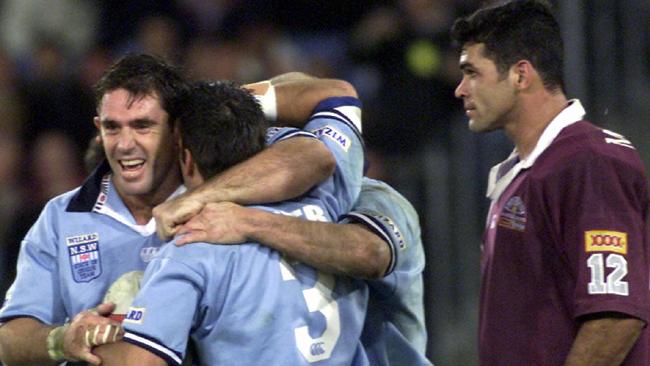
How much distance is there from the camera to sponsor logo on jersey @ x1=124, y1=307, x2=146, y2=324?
289 centimetres

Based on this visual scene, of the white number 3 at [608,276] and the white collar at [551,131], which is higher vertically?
the white collar at [551,131]

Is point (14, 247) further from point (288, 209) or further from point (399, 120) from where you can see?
point (288, 209)

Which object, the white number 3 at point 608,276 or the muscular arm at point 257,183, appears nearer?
the white number 3 at point 608,276

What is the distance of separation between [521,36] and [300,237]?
2.59 feet

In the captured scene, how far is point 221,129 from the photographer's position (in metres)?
3.07

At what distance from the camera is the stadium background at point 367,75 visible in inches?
236

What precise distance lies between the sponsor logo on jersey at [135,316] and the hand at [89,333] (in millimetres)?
72

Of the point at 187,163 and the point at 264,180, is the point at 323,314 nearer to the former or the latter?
the point at 264,180

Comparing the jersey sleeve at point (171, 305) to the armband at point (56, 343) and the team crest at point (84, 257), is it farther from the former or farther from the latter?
the team crest at point (84, 257)

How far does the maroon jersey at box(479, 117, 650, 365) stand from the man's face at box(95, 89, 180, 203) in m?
0.92

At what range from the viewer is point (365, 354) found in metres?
3.39

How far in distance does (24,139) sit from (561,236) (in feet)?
14.7

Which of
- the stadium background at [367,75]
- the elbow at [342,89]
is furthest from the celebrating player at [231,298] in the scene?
the stadium background at [367,75]

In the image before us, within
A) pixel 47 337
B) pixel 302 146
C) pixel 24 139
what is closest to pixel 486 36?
pixel 302 146
